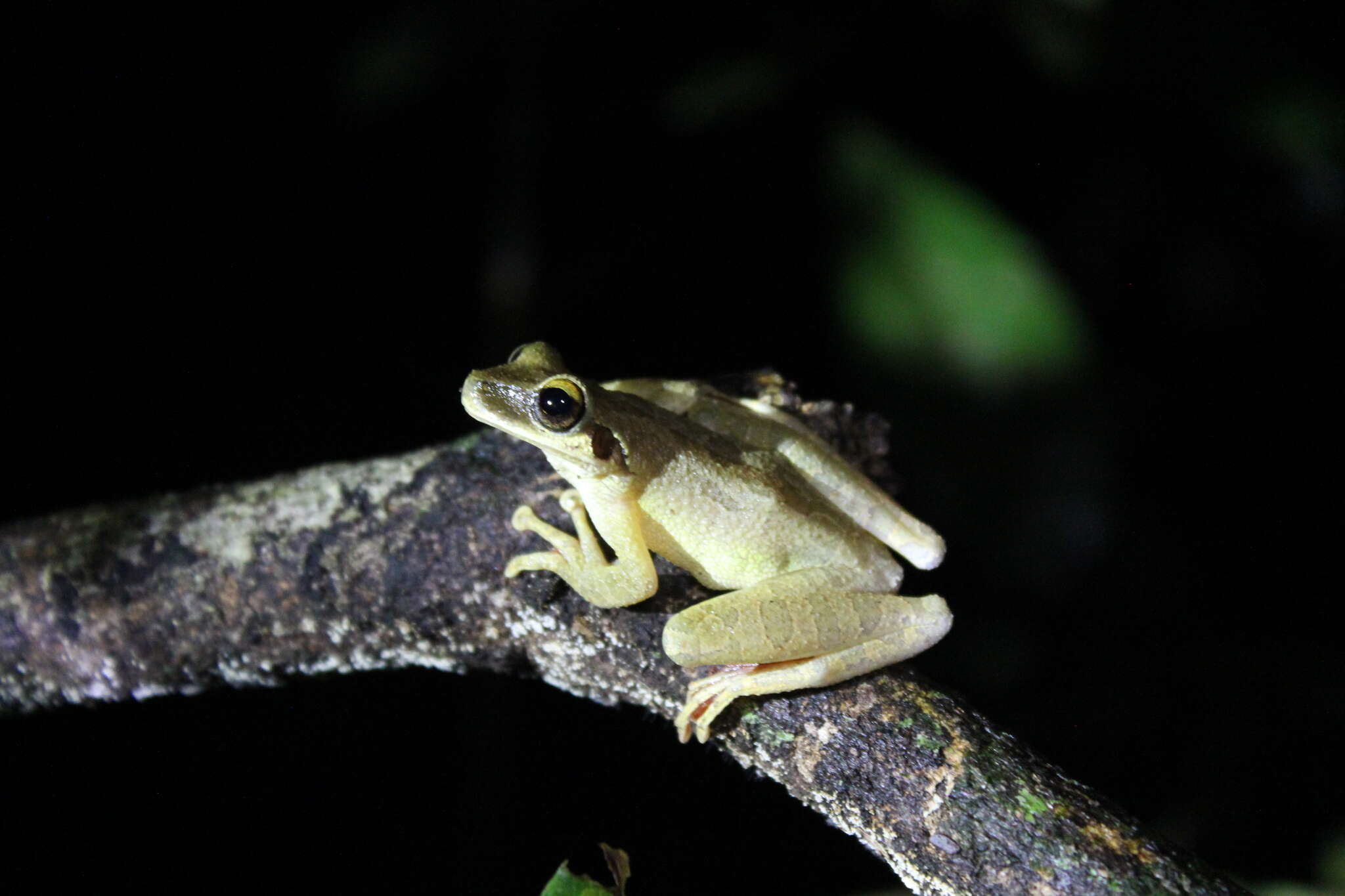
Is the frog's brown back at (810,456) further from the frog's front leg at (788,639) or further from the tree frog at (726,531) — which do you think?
the frog's front leg at (788,639)

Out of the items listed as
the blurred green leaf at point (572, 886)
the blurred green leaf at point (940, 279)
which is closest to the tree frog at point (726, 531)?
the blurred green leaf at point (572, 886)

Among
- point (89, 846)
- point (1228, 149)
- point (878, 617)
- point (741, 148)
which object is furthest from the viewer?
point (741, 148)

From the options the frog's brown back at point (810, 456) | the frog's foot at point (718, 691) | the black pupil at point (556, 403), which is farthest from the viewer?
the frog's brown back at point (810, 456)

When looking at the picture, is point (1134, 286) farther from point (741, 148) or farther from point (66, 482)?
point (66, 482)

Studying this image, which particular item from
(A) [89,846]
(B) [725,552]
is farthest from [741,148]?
(A) [89,846]

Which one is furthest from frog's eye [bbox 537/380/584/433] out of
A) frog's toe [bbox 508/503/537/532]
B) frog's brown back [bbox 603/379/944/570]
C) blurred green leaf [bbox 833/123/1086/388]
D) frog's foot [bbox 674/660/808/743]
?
blurred green leaf [bbox 833/123/1086/388]

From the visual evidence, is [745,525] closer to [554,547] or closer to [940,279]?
[554,547]

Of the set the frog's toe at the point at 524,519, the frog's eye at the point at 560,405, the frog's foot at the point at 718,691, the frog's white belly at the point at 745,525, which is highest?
the frog's eye at the point at 560,405
